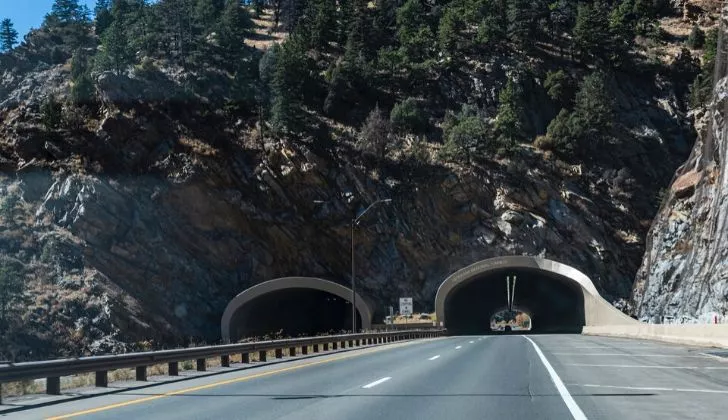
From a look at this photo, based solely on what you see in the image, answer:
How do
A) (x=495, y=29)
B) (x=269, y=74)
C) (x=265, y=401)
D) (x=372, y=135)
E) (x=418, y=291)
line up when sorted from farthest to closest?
(x=495, y=29) → (x=269, y=74) → (x=372, y=135) → (x=418, y=291) → (x=265, y=401)

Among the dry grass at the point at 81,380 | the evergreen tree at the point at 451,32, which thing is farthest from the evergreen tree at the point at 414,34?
the dry grass at the point at 81,380

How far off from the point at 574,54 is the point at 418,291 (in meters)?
41.7

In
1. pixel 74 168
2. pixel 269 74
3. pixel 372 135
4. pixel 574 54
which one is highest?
pixel 574 54

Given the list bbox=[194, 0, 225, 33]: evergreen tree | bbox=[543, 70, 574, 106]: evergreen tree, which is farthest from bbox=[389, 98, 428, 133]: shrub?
bbox=[194, 0, 225, 33]: evergreen tree

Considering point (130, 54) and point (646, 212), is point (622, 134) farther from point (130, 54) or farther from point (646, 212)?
point (130, 54)

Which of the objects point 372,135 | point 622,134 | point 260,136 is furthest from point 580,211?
point 260,136

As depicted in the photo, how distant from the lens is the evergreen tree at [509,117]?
73750 mm

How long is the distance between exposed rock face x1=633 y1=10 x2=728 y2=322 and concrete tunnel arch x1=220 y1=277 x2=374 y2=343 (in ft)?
71.3

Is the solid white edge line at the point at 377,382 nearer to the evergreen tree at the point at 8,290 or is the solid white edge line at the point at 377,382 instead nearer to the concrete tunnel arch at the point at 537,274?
the evergreen tree at the point at 8,290

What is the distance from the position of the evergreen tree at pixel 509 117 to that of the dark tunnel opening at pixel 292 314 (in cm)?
2203

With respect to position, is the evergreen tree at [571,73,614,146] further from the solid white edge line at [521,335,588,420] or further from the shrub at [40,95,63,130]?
the solid white edge line at [521,335,588,420]

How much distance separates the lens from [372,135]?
70625 millimetres

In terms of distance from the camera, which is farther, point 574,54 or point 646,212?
point 574,54

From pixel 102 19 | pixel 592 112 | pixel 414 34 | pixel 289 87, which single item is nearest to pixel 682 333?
pixel 592 112
